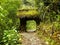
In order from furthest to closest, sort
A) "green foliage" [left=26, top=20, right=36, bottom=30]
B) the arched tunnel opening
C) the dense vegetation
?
the arched tunnel opening → "green foliage" [left=26, top=20, right=36, bottom=30] → the dense vegetation

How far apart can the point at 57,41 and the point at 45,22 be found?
6598 mm

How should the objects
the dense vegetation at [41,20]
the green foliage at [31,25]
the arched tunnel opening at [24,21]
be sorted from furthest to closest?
the arched tunnel opening at [24,21]
the green foliage at [31,25]
the dense vegetation at [41,20]

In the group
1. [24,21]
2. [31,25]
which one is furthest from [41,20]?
[24,21]

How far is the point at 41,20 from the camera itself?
68.3 ft

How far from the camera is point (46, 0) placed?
733 inches

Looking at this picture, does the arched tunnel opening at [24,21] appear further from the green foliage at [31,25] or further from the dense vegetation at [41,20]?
the dense vegetation at [41,20]

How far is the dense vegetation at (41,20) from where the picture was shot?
10312mm

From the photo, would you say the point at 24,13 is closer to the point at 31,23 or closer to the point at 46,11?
the point at 31,23

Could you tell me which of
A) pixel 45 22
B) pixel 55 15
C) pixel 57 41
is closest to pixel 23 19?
pixel 45 22

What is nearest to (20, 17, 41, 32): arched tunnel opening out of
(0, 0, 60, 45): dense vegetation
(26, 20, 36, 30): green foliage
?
(26, 20, 36, 30): green foliage

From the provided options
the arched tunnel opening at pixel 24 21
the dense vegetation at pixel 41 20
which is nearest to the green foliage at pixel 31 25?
the arched tunnel opening at pixel 24 21

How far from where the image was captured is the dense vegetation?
10312 mm

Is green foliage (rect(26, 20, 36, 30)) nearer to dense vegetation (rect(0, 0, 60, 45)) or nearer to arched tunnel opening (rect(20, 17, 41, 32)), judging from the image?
arched tunnel opening (rect(20, 17, 41, 32))

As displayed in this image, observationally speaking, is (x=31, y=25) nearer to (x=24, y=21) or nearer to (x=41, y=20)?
(x=24, y=21)
